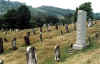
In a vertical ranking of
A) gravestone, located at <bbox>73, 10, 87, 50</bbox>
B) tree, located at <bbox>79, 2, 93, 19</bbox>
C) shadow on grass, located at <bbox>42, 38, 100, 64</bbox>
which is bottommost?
shadow on grass, located at <bbox>42, 38, 100, 64</bbox>

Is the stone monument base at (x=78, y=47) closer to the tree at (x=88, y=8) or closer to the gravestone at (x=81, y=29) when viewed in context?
the gravestone at (x=81, y=29)

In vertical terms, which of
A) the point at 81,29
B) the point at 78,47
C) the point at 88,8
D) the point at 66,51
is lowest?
the point at 66,51

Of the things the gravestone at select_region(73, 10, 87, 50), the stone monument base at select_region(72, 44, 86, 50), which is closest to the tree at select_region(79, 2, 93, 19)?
the gravestone at select_region(73, 10, 87, 50)

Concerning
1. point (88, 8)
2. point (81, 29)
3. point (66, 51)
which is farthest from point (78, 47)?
point (88, 8)

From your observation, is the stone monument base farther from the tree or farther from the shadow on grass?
the tree

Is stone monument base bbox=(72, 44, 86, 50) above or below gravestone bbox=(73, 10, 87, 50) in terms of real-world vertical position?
below

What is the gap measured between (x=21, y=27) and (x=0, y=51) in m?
58.5

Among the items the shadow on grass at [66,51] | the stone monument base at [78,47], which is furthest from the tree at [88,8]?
the stone monument base at [78,47]

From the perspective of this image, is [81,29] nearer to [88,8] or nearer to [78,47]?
[78,47]

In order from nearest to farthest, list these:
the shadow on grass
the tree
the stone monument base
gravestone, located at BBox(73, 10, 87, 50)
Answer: the shadow on grass < the stone monument base < gravestone, located at BBox(73, 10, 87, 50) < the tree

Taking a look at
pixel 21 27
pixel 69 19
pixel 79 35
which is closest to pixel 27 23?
pixel 21 27

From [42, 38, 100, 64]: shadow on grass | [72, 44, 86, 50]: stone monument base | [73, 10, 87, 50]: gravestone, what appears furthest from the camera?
[73, 10, 87, 50]: gravestone

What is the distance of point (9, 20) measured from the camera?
8938 centimetres

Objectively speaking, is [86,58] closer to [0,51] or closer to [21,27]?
[0,51]
